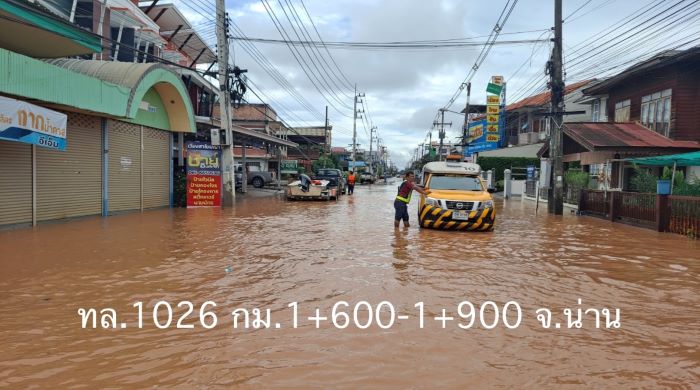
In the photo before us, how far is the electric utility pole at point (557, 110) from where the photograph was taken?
20.6 m

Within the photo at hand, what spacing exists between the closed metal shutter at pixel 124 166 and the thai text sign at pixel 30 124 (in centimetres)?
423

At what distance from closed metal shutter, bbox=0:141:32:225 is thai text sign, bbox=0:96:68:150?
1226 mm

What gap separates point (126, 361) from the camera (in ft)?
13.6

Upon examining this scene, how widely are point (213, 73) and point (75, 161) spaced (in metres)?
6.83

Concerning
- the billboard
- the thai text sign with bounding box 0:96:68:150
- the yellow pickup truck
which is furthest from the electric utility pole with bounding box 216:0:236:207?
the billboard

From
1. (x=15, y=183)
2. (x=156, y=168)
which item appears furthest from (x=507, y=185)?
(x=15, y=183)

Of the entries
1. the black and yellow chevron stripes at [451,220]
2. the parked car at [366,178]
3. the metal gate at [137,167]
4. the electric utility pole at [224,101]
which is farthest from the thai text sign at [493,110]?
the black and yellow chevron stripes at [451,220]

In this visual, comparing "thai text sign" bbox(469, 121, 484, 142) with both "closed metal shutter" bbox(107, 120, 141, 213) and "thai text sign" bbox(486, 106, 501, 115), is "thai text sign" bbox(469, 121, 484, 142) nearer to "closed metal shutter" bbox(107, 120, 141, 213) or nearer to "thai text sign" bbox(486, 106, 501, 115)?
"thai text sign" bbox(486, 106, 501, 115)

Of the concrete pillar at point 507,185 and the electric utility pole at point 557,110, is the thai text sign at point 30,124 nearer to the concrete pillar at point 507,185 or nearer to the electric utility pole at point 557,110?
the electric utility pole at point 557,110

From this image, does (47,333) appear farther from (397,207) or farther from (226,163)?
(226,163)

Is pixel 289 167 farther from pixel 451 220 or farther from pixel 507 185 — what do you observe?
pixel 451 220

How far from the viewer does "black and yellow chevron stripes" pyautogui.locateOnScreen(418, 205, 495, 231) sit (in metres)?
12.9

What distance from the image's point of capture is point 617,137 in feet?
71.6

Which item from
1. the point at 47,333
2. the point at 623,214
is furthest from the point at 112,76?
the point at 623,214
